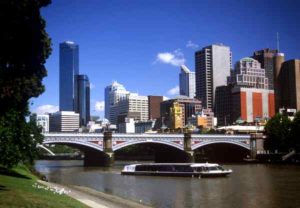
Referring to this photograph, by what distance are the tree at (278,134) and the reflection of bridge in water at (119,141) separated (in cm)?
423

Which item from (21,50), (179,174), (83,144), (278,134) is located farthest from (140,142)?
(21,50)

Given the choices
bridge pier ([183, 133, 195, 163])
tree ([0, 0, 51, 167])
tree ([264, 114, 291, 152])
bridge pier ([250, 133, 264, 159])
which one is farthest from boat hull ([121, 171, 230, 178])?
bridge pier ([250, 133, 264, 159])

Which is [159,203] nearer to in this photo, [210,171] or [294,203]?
[294,203]

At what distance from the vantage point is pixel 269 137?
129375 mm

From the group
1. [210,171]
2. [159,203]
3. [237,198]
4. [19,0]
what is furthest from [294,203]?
[210,171]

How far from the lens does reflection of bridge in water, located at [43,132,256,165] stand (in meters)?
104

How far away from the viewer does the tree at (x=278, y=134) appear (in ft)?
392

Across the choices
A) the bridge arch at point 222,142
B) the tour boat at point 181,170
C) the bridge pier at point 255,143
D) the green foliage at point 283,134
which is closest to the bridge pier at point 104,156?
the bridge arch at point 222,142

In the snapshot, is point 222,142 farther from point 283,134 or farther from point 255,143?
point 283,134

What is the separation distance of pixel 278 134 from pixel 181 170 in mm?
51377

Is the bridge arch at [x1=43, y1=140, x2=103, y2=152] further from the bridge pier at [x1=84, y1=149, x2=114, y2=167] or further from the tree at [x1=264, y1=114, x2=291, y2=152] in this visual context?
the tree at [x1=264, y1=114, x2=291, y2=152]

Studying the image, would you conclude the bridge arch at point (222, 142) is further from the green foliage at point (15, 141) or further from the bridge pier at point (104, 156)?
the green foliage at point (15, 141)

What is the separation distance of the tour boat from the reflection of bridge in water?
75.3 ft

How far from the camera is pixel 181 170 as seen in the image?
79500mm
